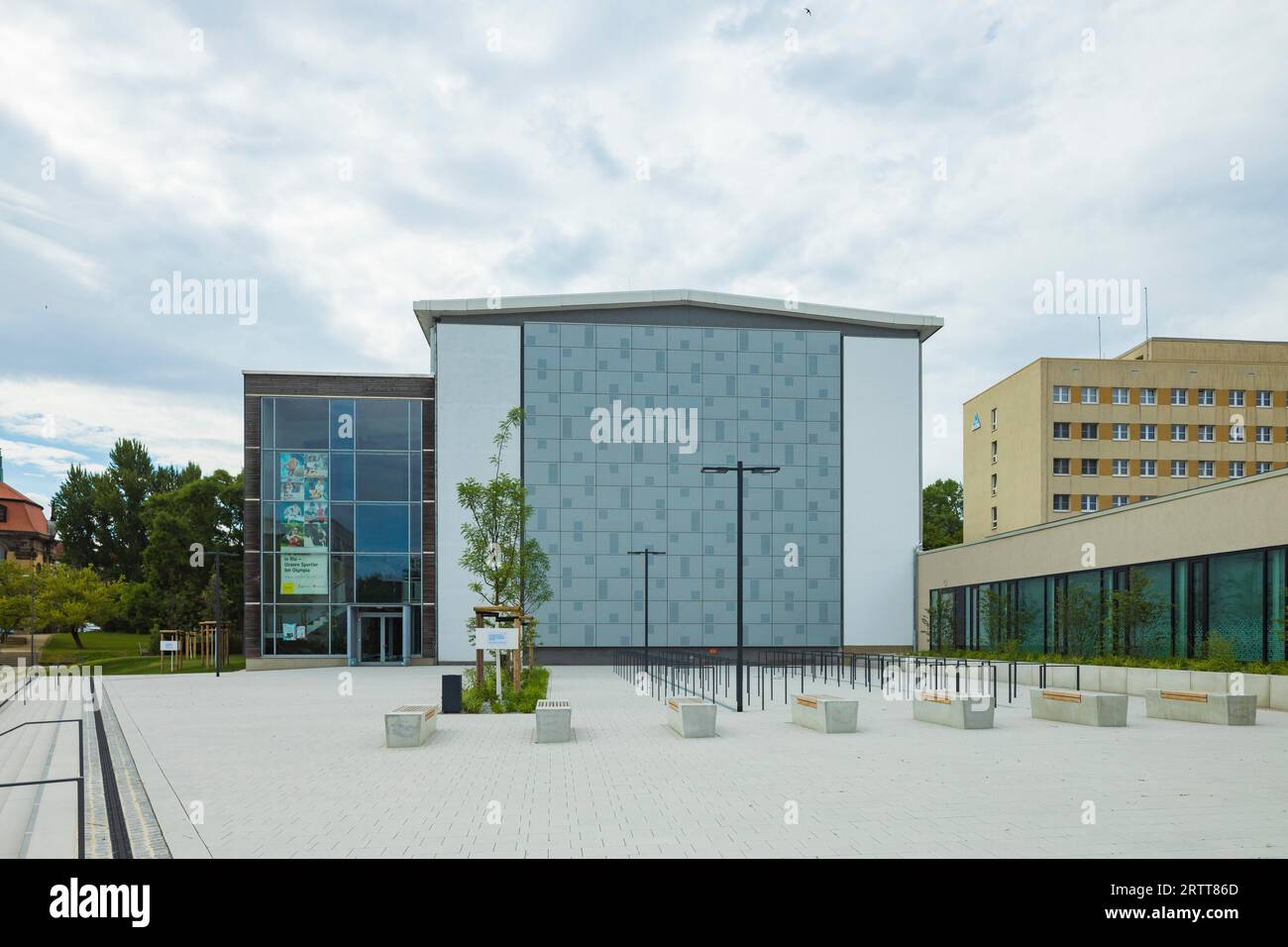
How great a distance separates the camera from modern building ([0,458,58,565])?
98.6 m

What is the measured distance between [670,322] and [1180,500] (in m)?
26.6

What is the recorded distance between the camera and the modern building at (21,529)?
98.6 metres

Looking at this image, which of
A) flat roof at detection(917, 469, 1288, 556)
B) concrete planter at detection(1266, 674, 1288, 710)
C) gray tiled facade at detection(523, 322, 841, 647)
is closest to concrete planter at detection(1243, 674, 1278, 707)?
concrete planter at detection(1266, 674, 1288, 710)

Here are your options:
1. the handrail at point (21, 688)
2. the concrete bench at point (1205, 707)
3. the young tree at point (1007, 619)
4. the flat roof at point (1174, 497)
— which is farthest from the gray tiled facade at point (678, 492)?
the concrete bench at point (1205, 707)

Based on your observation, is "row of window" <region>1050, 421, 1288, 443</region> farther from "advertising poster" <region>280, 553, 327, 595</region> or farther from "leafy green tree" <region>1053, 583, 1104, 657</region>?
"advertising poster" <region>280, 553, 327, 595</region>

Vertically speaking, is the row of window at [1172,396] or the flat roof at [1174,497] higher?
the row of window at [1172,396]

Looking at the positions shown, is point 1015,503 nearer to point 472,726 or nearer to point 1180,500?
point 1180,500

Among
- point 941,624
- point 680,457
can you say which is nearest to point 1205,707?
point 941,624

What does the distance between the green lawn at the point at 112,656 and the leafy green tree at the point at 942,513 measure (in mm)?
54091

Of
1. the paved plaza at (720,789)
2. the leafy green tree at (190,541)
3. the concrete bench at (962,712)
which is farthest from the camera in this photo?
the leafy green tree at (190,541)

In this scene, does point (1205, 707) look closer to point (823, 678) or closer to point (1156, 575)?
point (1156, 575)

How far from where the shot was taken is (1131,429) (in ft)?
209

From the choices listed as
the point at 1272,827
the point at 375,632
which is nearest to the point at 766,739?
the point at 1272,827

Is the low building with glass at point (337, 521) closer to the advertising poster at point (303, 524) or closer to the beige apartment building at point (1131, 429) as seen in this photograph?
the advertising poster at point (303, 524)
